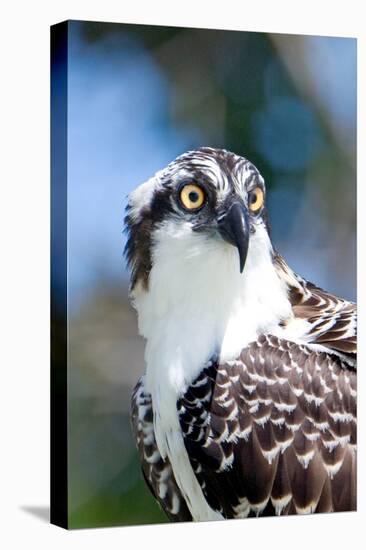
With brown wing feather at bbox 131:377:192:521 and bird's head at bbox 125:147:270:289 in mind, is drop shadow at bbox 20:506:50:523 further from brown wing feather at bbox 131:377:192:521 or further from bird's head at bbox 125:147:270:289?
bird's head at bbox 125:147:270:289

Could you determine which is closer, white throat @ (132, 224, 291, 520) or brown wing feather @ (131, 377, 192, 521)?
white throat @ (132, 224, 291, 520)

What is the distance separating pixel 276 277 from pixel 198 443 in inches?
39.3

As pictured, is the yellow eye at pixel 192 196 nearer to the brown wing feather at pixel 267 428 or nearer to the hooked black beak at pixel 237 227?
the hooked black beak at pixel 237 227

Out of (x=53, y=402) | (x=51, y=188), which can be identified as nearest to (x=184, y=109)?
(x=51, y=188)

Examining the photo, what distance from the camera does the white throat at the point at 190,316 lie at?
675 centimetres

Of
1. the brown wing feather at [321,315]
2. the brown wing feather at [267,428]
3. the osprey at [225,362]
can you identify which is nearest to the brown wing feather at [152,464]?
the osprey at [225,362]

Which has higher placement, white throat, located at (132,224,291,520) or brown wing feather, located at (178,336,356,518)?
white throat, located at (132,224,291,520)

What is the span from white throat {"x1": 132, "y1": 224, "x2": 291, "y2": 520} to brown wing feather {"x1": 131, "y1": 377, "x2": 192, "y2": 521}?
60 mm

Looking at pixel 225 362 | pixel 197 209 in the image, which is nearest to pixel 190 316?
pixel 225 362

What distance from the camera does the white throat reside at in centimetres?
675

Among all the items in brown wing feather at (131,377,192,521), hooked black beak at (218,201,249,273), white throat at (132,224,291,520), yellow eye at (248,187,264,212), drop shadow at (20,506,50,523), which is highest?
yellow eye at (248,187,264,212)

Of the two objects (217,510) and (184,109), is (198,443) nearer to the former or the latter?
(217,510)

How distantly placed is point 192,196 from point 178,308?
62 cm

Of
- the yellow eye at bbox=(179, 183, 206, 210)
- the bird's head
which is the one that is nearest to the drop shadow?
the bird's head
